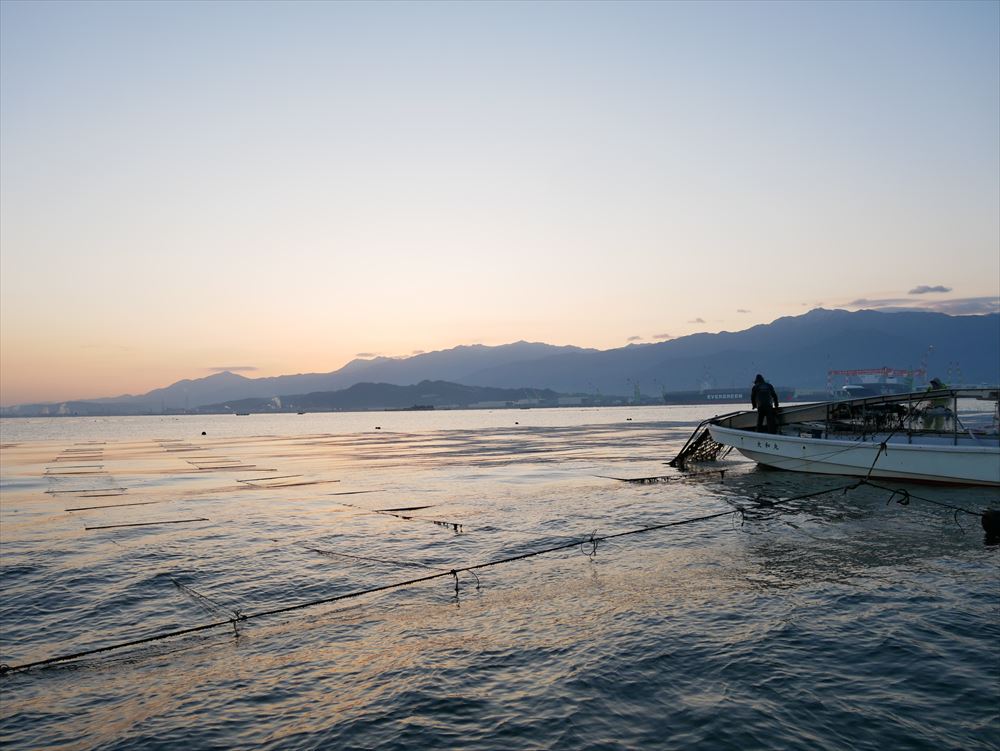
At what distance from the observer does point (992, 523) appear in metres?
14.2

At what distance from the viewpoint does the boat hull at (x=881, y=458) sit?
24406 mm

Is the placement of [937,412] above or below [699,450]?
above

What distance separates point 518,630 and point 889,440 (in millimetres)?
23818

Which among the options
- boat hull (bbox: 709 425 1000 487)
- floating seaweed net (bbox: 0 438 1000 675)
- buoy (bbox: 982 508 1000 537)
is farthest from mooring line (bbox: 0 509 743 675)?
boat hull (bbox: 709 425 1000 487)

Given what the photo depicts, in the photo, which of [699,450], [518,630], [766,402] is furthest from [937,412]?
[518,630]

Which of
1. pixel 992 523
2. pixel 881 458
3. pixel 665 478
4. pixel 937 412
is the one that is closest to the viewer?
pixel 992 523

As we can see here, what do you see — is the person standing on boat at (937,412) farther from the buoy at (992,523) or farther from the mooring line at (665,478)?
the buoy at (992,523)

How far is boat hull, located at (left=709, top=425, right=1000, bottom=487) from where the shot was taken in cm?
2441

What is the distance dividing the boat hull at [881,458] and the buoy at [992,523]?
11876 millimetres

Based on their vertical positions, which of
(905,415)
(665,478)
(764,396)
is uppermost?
(764,396)

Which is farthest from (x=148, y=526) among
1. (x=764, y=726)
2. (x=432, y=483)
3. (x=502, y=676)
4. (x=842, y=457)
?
(x=842, y=457)

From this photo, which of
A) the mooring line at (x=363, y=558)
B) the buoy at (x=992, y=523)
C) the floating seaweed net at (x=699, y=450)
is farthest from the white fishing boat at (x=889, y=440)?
the mooring line at (x=363, y=558)

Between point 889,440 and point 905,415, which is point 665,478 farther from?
point 905,415

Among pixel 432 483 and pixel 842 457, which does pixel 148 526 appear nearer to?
pixel 432 483
